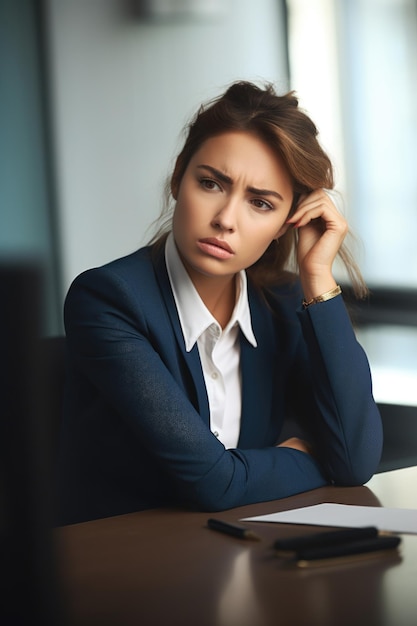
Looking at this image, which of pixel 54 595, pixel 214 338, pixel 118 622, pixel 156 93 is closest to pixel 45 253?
pixel 54 595

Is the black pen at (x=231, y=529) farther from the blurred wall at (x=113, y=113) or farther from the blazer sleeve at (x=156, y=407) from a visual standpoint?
the blurred wall at (x=113, y=113)

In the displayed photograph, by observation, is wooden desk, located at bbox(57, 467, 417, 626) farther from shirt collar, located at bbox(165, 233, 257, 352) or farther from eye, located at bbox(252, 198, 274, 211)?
eye, located at bbox(252, 198, 274, 211)

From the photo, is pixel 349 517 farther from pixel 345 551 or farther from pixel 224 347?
pixel 224 347

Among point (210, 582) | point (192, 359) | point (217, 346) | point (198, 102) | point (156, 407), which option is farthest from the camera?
point (198, 102)

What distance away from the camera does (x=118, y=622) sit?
31.9 inches

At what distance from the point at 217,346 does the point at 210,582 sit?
0.76m

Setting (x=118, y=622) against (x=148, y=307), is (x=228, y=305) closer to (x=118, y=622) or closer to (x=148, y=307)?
(x=148, y=307)

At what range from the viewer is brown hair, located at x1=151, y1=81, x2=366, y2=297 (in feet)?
5.31

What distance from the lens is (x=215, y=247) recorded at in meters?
1.56

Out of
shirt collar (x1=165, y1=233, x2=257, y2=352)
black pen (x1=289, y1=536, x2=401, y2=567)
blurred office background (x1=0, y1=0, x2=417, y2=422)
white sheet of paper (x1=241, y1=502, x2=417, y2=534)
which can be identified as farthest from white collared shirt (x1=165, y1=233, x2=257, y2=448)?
blurred office background (x1=0, y1=0, x2=417, y2=422)

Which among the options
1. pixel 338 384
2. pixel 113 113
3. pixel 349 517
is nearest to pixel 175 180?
pixel 338 384

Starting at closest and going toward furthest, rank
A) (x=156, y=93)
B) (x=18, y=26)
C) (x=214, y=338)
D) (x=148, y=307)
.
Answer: (x=18, y=26), (x=148, y=307), (x=214, y=338), (x=156, y=93)

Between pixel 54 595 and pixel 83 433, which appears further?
pixel 83 433

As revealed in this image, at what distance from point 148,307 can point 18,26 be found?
3.47 feet
